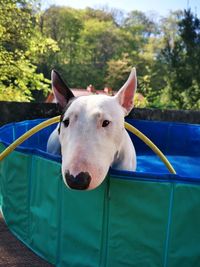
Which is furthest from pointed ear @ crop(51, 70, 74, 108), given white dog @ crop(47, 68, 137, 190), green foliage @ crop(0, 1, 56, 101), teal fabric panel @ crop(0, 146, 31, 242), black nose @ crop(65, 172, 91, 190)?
green foliage @ crop(0, 1, 56, 101)

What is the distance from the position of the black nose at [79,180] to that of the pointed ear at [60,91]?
2.90 ft

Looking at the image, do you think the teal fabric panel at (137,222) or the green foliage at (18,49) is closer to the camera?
the teal fabric panel at (137,222)

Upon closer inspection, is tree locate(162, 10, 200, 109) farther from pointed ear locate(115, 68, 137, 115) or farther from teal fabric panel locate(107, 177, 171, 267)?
teal fabric panel locate(107, 177, 171, 267)

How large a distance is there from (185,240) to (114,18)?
41615 mm

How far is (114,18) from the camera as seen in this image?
42.1 m

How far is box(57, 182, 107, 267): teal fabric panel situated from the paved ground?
0.21 m

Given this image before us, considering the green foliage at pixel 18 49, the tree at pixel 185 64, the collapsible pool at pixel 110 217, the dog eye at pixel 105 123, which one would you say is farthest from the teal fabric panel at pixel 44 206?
the tree at pixel 185 64

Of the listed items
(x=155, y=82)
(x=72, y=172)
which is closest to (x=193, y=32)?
(x=72, y=172)

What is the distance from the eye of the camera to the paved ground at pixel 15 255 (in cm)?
294

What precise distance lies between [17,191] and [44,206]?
1.42 ft

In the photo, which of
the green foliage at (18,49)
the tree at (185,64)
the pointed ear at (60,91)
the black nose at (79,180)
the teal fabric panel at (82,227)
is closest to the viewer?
the black nose at (79,180)

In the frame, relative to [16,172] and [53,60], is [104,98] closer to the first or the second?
[16,172]

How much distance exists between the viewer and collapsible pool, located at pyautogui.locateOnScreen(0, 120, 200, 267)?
2.55 meters

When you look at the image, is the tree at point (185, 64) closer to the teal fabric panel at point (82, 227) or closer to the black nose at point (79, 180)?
the teal fabric panel at point (82, 227)
